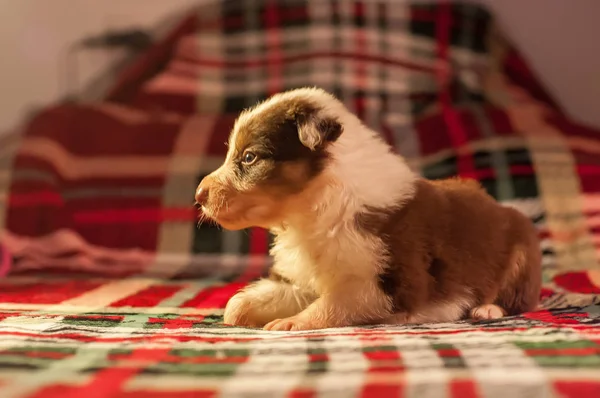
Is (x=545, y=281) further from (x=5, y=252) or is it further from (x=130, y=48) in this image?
(x=130, y=48)

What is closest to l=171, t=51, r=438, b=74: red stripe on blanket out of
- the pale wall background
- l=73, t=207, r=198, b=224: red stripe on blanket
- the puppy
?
the pale wall background

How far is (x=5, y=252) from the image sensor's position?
2.29 meters

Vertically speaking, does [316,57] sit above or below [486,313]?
above

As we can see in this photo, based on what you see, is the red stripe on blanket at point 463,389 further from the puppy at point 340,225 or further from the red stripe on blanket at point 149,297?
the red stripe on blanket at point 149,297

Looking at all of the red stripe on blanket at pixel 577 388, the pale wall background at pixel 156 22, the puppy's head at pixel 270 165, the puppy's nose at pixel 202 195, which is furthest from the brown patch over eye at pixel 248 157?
the pale wall background at pixel 156 22

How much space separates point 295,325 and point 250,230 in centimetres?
115

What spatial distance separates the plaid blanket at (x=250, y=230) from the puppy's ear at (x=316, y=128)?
1.17ft

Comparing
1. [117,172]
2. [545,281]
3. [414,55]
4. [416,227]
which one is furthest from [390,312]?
[414,55]

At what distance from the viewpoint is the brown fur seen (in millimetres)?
1326

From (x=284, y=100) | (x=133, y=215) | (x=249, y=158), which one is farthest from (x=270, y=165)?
(x=133, y=215)

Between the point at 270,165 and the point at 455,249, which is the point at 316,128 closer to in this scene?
the point at 270,165

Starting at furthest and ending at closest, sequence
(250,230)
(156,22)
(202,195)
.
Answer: (156,22), (250,230), (202,195)

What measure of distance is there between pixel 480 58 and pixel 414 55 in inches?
11.1

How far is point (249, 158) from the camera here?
1.35m
